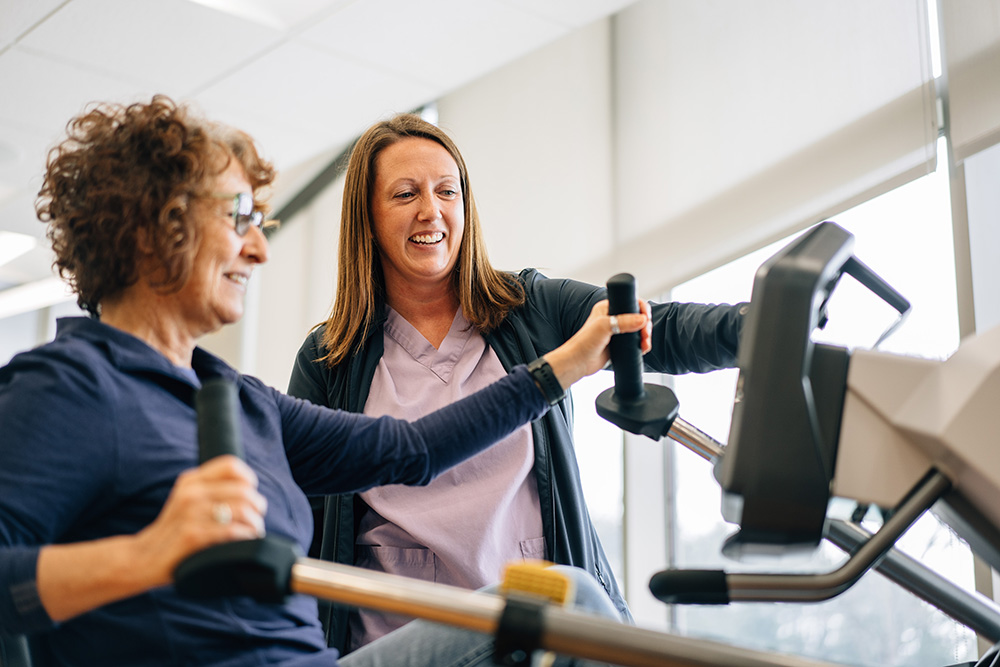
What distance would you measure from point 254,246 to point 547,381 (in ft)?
1.51

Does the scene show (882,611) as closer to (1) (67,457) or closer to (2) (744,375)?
(2) (744,375)

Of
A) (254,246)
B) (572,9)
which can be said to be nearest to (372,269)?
(254,246)

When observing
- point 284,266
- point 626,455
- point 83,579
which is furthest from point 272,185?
point 284,266

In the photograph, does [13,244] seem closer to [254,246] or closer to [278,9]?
[278,9]

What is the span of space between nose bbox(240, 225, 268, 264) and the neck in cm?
12

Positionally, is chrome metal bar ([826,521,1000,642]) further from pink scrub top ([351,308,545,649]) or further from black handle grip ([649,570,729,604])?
pink scrub top ([351,308,545,649])

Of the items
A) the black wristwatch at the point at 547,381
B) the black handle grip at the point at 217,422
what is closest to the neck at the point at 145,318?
the black handle grip at the point at 217,422

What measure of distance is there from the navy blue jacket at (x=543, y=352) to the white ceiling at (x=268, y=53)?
1.68 meters

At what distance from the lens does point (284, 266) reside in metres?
5.26

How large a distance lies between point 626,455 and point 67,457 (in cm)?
258

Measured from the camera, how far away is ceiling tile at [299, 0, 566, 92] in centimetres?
326

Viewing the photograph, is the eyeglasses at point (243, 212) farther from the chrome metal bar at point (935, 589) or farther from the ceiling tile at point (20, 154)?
the ceiling tile at point (20, 154)

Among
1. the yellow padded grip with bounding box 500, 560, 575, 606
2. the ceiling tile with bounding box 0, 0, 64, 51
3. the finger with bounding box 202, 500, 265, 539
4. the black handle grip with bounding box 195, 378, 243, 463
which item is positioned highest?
the ceiling tile with bounding box 0, 0, 64, 51

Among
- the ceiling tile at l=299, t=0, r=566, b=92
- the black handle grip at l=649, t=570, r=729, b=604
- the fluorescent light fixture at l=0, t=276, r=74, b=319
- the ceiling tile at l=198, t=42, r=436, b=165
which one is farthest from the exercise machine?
the fluorescent light fixture at l=0, t=276, r=74, b=319
